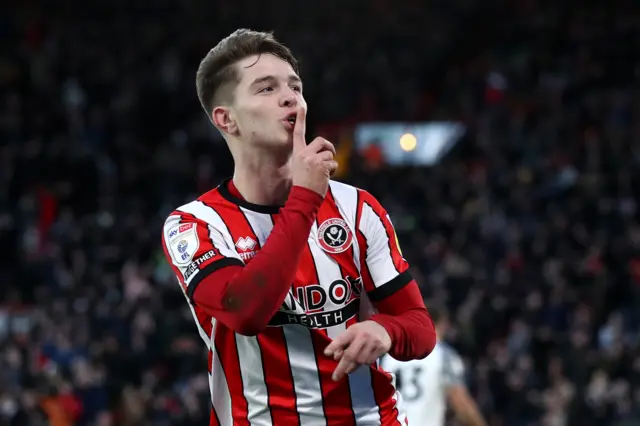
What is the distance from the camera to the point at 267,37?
335 centimetres

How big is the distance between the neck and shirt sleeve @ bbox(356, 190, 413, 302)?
0.80 ft

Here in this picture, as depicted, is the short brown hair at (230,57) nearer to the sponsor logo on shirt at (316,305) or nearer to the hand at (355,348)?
the sponsor logo on shirt at (316,305)

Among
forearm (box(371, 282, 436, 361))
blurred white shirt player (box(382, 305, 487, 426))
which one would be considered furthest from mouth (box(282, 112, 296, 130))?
blurred white shirt player (box(382, 305, 487, 426))

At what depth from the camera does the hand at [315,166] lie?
292 cm

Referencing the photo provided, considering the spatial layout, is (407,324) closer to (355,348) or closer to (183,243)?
(355,348)

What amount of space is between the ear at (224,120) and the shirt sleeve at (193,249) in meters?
0.29

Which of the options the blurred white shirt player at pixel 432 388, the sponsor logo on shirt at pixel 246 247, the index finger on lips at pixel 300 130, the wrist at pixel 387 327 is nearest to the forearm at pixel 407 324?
the wrist at pixel 387 327

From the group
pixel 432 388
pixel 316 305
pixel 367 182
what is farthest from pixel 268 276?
pixel 367 182

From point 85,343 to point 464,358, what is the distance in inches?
176

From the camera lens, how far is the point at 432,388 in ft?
24.8

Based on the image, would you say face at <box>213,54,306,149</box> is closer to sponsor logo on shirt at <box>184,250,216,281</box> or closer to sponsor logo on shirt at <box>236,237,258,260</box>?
sponsor logo on shirt at <box>236,237,258,260</box>

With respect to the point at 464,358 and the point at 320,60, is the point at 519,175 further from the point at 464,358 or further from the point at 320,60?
the point at 320,60

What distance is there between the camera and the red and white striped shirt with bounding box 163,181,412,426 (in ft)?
10.4

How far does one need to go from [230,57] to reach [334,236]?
0.63 metres
